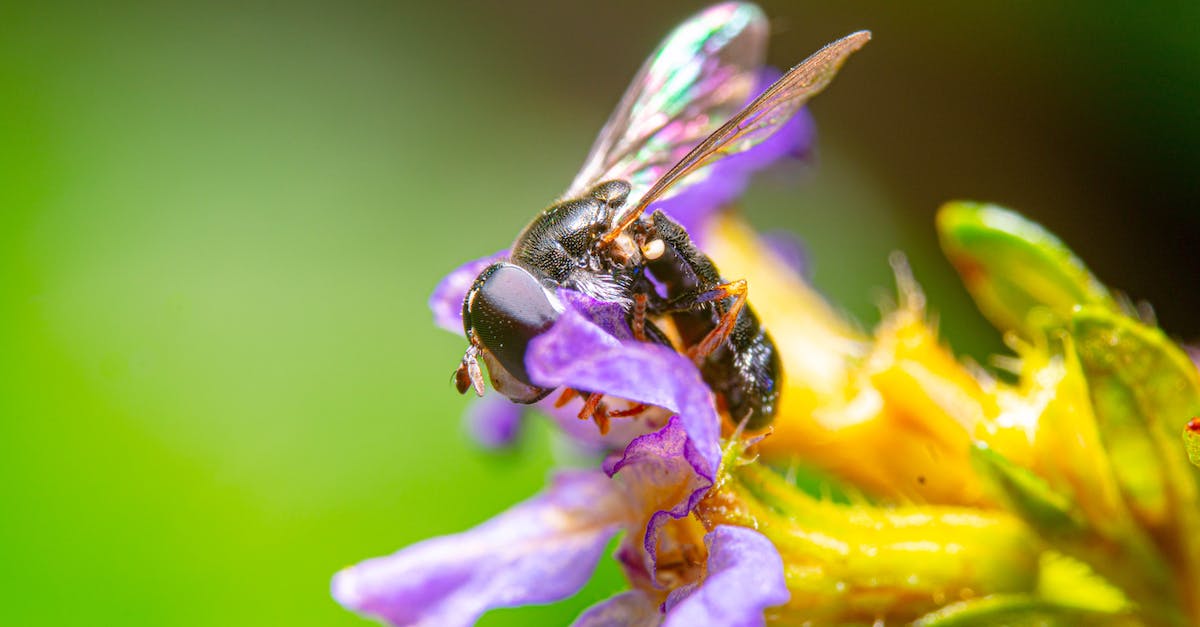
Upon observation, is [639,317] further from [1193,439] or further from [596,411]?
[1193,439]

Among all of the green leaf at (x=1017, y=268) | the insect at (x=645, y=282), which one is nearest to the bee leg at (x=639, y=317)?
the insect at (x=645, y=282)

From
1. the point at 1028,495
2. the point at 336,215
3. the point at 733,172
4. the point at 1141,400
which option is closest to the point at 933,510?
the point at 1028,495

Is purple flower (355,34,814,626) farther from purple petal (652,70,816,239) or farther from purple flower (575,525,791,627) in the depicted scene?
purple petal (652,70,816,239)

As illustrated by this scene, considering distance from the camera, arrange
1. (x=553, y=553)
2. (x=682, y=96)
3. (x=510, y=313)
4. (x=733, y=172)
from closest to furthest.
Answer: (x=510, y=313)
(x=553, y=553)
(x=682, y=96)
(x=733, y=172)

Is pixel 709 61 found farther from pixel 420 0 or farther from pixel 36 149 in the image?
pixel 420 0

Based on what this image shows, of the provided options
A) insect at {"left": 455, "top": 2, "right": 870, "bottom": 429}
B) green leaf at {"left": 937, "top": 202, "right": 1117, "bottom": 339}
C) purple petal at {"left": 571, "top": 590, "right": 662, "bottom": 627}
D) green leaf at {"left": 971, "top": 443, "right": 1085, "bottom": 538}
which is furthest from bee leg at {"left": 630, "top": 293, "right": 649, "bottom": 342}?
green leaf at {"left": 937, "top": 202, "right": 1117, "bottom": 339}

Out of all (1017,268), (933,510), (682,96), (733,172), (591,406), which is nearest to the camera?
(591,406)
